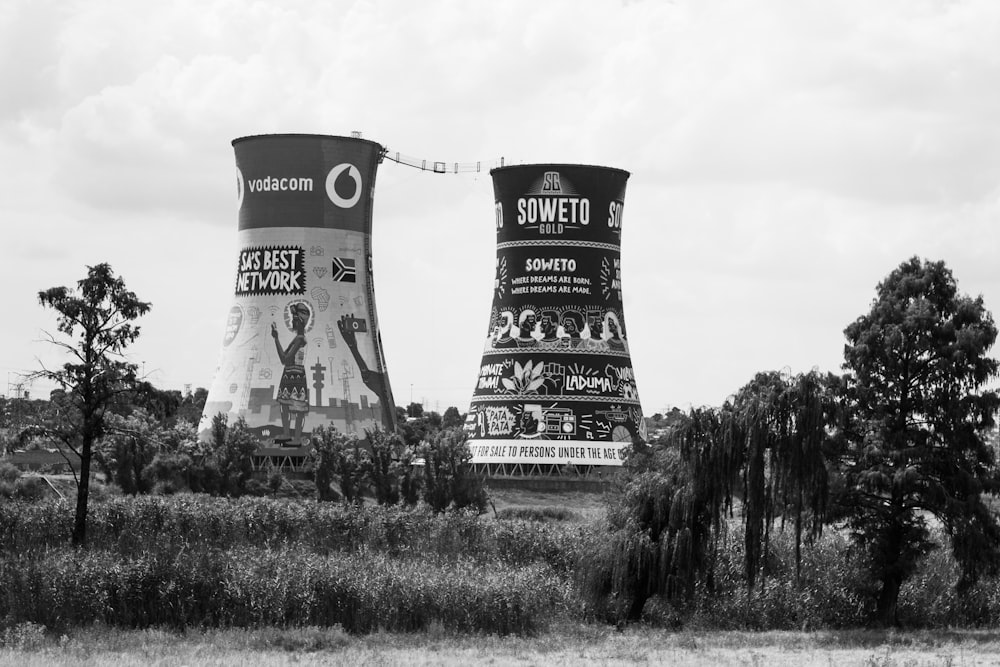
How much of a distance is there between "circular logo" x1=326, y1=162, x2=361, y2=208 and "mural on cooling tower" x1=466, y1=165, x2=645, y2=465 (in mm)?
5728

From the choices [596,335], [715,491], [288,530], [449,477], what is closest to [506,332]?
[596,335]

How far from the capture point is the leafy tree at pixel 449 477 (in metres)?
63.1

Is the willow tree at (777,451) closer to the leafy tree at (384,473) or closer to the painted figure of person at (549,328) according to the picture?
the leafy tree at (384,473)

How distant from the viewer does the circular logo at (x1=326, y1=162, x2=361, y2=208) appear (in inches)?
2990

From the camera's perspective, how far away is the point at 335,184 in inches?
2997

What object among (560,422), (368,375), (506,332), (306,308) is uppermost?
(306,308)

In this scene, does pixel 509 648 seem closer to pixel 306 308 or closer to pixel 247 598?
pixel 247 598

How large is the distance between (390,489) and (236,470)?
659 centimetres

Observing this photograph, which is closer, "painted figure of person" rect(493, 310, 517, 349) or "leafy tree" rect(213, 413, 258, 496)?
"leafy tree" rect(213, 413, 258, 496)

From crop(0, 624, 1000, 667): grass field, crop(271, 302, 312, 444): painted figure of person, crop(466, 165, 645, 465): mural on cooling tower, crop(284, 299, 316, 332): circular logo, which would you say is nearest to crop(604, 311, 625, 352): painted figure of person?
crop(466, 165, 645, 465): mural on cooling tower

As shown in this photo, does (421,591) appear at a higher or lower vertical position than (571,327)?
lower

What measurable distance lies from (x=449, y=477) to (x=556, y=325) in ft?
46.7

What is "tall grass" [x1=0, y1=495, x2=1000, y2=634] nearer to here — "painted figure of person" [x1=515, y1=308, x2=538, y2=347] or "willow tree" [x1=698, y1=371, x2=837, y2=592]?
"willow tree" [x1=698, y1=371, x2=837, y2=592]

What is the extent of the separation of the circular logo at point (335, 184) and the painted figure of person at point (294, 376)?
182 inches
